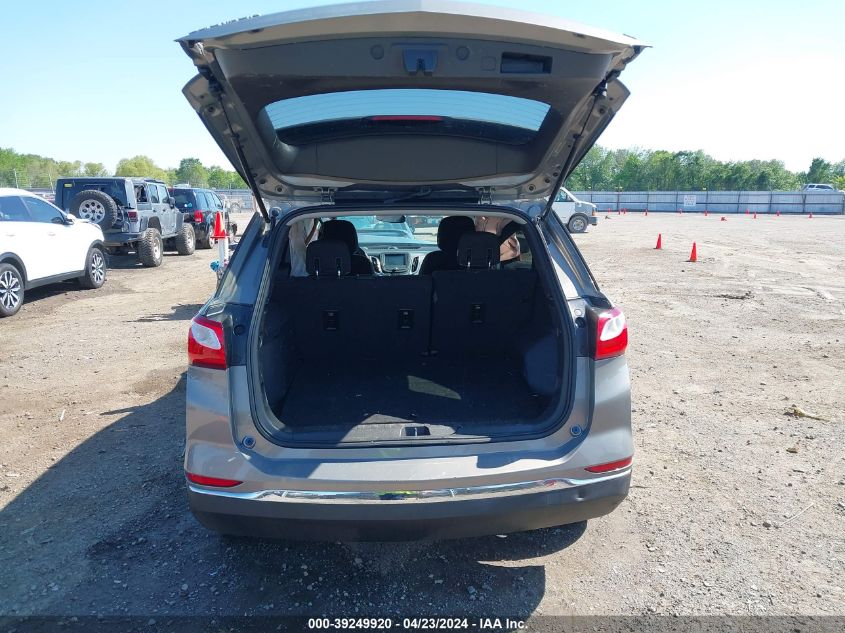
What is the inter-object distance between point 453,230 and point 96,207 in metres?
10.9

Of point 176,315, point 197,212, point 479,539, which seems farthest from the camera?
point 197,212

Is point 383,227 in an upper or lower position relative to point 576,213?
lower

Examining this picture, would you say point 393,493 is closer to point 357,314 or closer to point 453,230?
point 357,314

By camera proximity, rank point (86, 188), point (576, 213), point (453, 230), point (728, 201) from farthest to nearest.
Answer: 1. point (728, 201)
2. point (576, 213)
3. point (86, 188)
4. point (453, 230)

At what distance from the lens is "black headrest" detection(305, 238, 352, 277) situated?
3.72 m

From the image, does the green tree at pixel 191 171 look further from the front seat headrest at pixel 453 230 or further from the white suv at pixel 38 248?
the front seat headrest at pixel 453 230

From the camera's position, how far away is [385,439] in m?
2.36

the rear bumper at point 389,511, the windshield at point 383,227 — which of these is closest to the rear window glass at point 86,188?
the windshield at point 383,227

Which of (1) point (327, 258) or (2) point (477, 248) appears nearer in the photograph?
(1) point (327, 258)

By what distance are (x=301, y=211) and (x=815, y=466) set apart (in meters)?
3.56

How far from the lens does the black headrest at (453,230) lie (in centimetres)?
429

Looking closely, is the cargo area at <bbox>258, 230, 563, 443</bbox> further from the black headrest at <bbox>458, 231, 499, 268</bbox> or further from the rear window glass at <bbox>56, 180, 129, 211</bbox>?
the rear window glass at <bbox>56, 180, 129, 211</bbox>

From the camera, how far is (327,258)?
3725 mm

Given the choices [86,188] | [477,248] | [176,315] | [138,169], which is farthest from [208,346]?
[138,169]
